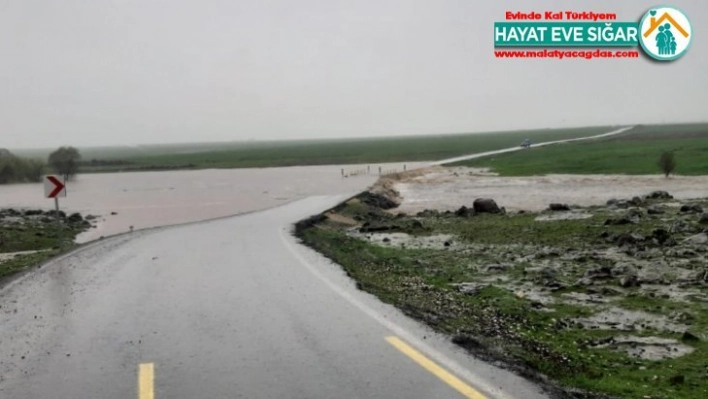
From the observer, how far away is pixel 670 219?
773 inches

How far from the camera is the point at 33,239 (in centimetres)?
2233

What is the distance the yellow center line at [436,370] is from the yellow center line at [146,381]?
2.62m

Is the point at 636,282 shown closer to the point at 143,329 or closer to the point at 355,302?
the point at 355,302

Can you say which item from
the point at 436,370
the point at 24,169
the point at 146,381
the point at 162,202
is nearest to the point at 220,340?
the point at 146,381

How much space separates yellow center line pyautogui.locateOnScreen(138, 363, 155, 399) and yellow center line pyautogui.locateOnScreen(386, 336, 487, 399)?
2.62 metres

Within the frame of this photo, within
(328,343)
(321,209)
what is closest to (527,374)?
(328,343)

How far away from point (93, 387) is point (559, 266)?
9.92m

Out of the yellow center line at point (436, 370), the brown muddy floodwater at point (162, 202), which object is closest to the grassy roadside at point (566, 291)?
the yellow center line at point (436, 370)

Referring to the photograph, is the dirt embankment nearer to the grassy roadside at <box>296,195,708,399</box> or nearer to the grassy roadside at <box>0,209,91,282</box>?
the grassy roadside at <box>296,195,708,399</box>

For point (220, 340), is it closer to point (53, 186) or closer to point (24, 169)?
point (53, 186)

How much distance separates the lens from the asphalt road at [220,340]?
18.9ft

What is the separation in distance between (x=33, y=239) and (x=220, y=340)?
17.9m

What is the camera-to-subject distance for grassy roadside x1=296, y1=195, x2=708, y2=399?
20.9ft

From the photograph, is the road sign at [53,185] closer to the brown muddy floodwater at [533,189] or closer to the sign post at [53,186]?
the sign post at [53,186]
